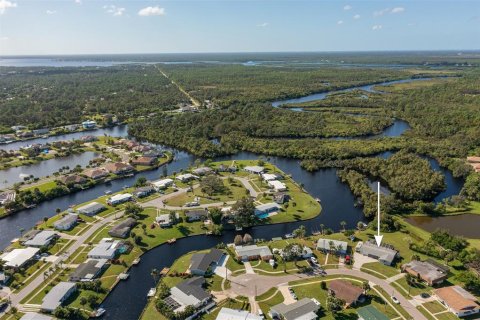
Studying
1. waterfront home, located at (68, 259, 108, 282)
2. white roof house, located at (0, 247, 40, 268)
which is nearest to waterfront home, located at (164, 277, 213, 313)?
waterfront home, located at (68, 259, 108, 282)

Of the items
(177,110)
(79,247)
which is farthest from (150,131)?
(79,247)

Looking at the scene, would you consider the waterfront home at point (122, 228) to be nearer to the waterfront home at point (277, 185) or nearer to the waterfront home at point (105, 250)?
the waterfront home at point (105, 250)

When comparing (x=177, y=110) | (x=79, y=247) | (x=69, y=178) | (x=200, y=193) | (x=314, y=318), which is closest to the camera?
(x=314, y=318)

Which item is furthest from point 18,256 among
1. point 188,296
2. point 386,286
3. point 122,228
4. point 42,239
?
point 386,286

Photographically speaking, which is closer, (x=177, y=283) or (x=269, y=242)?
(x=177, y=283)

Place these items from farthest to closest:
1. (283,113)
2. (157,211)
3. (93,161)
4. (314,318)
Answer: (283,113) → (93,161) → (157,211) → (314,318)

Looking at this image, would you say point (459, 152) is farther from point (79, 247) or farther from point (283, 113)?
point (79, 247)

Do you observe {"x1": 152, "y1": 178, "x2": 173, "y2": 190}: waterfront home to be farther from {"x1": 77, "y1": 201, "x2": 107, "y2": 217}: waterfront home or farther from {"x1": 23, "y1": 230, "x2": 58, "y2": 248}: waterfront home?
{"x1": 23, "y1": 230, "x2": 58, "y2": 248}: waterfront home
